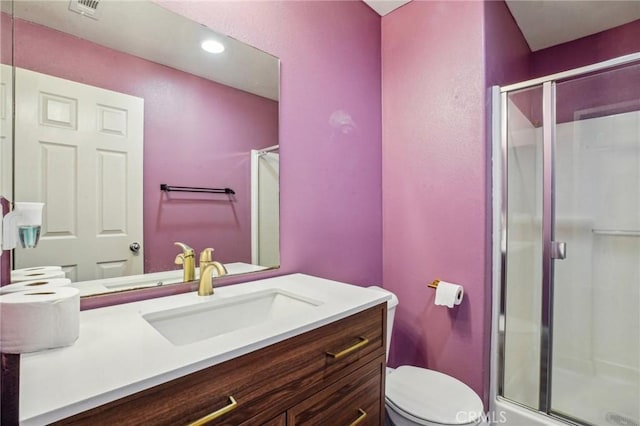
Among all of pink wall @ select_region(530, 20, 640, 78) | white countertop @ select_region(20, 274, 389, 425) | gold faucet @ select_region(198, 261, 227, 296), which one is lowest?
white countertop @ select_region(20, 274, 389, 425)

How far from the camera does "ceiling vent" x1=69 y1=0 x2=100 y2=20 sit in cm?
95

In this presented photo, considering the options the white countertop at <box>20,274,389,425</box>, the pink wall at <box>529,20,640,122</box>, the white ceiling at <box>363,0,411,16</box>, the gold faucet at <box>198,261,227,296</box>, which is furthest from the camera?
the white ceiling at <box>363,0,411,16</box>

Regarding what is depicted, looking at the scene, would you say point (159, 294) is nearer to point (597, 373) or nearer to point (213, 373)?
point (213, 373)

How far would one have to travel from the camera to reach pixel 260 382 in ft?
2.40

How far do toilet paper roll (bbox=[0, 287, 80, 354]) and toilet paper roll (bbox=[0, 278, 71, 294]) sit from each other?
0.04 metres

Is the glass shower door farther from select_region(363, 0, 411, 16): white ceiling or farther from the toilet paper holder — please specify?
select_region(363, 0, 411, 16): white ceiling

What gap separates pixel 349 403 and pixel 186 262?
737 mm

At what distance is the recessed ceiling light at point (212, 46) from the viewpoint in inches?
48.6

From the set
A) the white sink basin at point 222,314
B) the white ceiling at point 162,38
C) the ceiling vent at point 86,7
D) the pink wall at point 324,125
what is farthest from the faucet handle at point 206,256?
the ceiling vent at point 86,7

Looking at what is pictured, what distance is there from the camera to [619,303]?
193 centimetres

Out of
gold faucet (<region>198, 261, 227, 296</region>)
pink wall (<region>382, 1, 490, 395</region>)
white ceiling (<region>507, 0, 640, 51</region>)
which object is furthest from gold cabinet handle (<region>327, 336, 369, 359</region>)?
white ceiling (<region>507, 0, 640, 51</region>)

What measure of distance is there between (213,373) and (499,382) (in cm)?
166

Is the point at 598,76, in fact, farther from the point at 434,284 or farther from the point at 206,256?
the point at 206,256

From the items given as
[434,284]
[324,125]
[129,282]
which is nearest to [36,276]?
[129,282]
